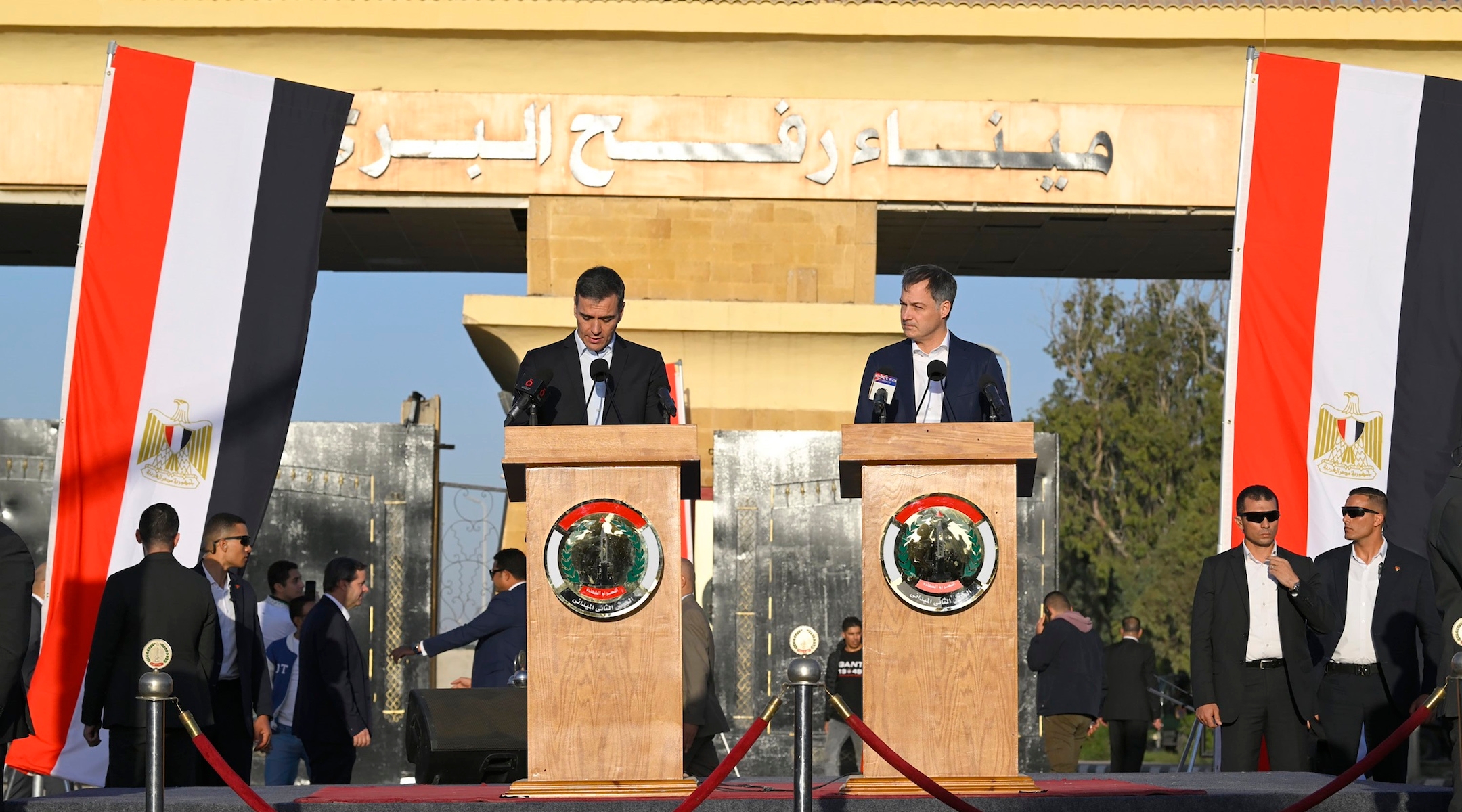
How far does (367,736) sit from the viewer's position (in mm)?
8898

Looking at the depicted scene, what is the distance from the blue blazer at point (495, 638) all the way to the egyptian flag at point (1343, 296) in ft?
12.4

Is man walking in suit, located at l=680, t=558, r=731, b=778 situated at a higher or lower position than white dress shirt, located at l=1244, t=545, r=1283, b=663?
lower

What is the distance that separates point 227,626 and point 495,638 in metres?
1.80

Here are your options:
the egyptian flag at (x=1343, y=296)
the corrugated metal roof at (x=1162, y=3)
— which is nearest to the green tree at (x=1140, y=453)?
the corrugated metal roof at (x=1162, y=3)

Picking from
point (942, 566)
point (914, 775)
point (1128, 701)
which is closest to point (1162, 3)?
point (1128, 701)

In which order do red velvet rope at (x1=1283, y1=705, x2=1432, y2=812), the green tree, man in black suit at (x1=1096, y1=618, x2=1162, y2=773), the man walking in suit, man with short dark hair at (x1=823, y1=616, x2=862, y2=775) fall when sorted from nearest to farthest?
1. red velvet rope at (x1=1283, y1=705, x2=1432, y2=812)
2. the man walking in suit
3. man with short dark hair at (x1=823, y1=616, x2=862, y2=775)
4. man in black suit at (x1=1096, y1=618, x2=1162, y2=773)
5. the green tree

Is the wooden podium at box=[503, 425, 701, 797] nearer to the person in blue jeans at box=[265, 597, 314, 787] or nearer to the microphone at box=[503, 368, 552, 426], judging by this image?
the microphone at box=[503, 368, 552, 426]

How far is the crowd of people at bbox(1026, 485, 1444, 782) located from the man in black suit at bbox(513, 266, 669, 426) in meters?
2.66

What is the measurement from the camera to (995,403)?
5.47 m

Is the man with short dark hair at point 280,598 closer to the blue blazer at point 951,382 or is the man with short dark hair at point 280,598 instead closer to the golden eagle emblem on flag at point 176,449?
the golden eagle emblem on flag at point 176,449

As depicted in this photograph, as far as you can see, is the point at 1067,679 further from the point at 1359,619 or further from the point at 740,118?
the point at 740,118

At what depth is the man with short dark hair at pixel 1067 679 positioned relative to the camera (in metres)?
12.5

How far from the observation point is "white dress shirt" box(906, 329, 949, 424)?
5.79 metres

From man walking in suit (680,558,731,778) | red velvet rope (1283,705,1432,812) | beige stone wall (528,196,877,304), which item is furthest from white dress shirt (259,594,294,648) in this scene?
red velvet rope (1283,705,1432,812)
